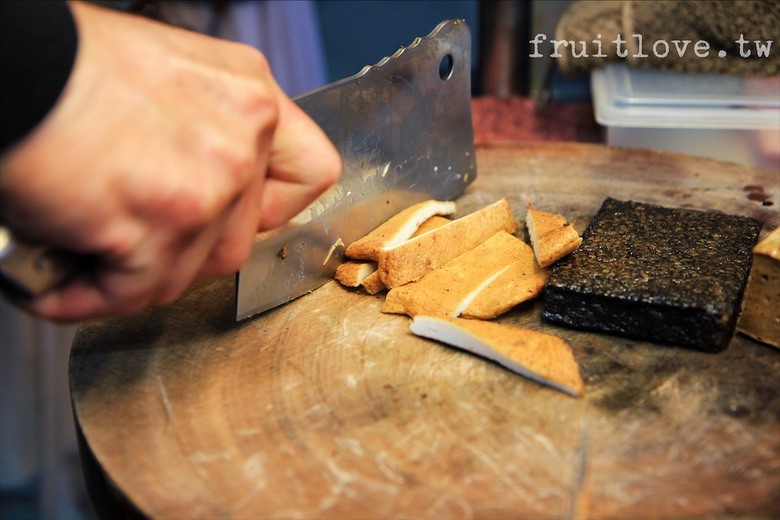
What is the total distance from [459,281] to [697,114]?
150cm

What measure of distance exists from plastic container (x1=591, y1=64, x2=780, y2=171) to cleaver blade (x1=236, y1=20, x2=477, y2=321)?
893 millimetres

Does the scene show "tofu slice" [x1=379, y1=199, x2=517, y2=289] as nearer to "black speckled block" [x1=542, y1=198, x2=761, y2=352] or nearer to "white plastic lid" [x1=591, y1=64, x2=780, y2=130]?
"black speckled block" [x1=542, y1=198, x2=761, y2=352]

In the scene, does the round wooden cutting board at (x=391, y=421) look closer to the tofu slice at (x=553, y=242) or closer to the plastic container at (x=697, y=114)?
the tofu slice at (x=553, y=242)

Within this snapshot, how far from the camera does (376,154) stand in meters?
2.12

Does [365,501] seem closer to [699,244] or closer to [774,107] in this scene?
[699,244]

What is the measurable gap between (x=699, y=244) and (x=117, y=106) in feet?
4.59

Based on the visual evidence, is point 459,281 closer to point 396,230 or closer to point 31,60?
point 396,230

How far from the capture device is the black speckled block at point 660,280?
5.70 feet

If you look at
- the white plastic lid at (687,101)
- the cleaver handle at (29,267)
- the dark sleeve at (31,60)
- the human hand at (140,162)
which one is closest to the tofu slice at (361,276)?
the human hand at (140,162)

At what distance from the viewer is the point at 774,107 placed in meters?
2.90

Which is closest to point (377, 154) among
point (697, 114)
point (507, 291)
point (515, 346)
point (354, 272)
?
point (354, 272)

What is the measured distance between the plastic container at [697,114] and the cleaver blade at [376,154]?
2.93 feet

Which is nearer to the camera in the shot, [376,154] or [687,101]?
[376,154]

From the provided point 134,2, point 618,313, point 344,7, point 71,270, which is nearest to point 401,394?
point 618,313
